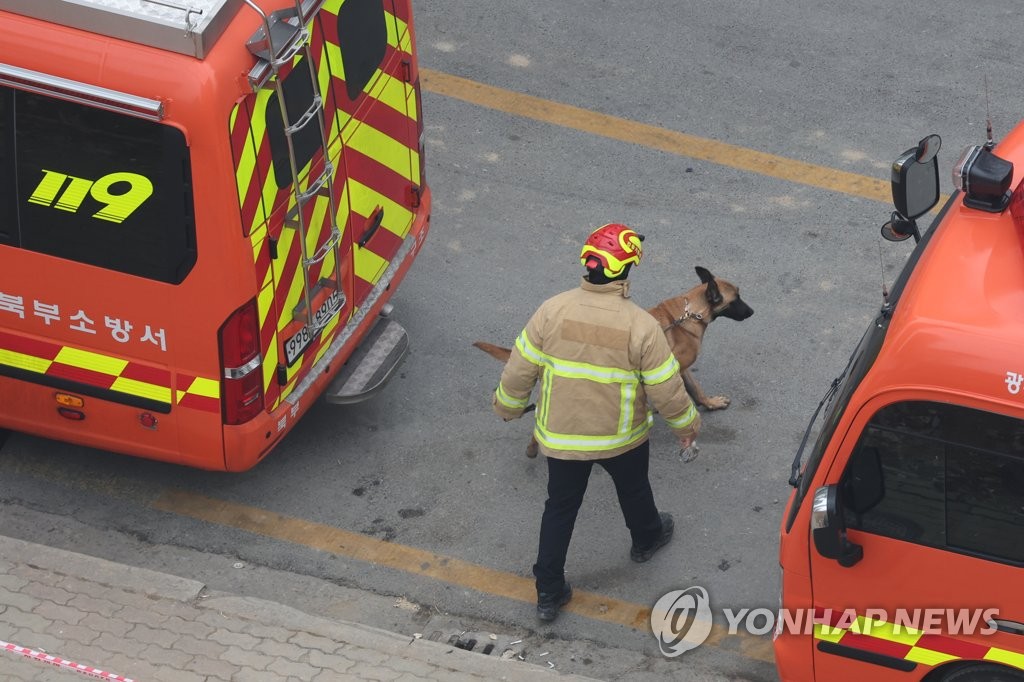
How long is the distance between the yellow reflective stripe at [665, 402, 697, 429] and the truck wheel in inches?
54.1

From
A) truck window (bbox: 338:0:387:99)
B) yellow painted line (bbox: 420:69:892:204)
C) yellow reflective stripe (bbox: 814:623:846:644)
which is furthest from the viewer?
yellow painted line (bbox: 420:69:892:204)

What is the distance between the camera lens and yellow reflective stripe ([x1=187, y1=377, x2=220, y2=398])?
6031 mm

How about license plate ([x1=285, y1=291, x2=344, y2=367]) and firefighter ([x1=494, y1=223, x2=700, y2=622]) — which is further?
license plate ([x1=285, y1=291, x2=344, y2=367])

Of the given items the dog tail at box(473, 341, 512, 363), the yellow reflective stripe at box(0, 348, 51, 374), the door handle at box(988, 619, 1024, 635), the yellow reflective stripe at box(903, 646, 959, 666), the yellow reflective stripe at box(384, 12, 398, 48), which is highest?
Answer: the yellow reflective stripe at box(384, 12, 398, 48)

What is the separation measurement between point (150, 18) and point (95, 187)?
0.81 m

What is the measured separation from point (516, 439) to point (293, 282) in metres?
1.57

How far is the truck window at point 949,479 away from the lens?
450cm

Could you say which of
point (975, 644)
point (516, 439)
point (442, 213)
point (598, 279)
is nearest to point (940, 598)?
point (975, 644)

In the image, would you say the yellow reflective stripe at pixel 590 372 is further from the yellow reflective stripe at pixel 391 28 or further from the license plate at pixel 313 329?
the yellow reflective stripe at pixel 391 28

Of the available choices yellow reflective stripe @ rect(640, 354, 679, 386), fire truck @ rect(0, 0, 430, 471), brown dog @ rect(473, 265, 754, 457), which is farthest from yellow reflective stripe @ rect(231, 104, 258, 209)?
yellow reflective stripe @ rect(640, 354, 679, 386)

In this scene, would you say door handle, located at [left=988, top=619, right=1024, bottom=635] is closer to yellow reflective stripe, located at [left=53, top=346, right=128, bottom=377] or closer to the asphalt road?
the asphalt road

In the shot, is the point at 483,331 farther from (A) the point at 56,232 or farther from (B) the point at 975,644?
(B) the point at 975,644

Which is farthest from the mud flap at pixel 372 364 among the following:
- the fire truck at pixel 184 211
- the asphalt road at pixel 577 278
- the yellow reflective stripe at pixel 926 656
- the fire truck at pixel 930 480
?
the yellow reflective stripe at pixel 926 656

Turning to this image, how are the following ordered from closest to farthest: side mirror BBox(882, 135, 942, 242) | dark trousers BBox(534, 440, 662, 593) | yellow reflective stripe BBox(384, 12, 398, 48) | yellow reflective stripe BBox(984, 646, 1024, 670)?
1. yellow reflective stripe BBox(984, 646, 1024, 670)
2. side mirror BBox(882, 135, 942, 242)
3. dark trousers BBox(534, 440, 662, 593)
4. yellow reflective stripe BBox(384, 12, 398, 48)
